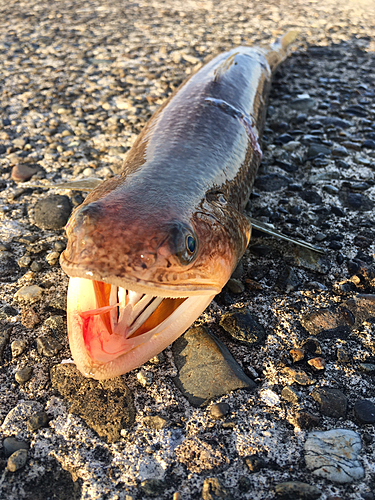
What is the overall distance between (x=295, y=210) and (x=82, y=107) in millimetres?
3210

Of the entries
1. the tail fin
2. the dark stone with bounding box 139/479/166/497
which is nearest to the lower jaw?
the dark stone with bounding box 139/479/166/497

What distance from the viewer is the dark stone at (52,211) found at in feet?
11.9

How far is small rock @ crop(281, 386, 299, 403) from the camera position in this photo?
2.38 m

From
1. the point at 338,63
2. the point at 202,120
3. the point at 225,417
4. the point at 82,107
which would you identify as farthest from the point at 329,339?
the point at 338,63

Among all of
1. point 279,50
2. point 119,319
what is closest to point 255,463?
point 119,319

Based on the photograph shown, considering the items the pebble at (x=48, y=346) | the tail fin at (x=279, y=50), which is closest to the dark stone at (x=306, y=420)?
the pebble at (x=48, y=346)

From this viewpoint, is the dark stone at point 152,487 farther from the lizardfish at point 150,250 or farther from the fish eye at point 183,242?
the fish eye at point 183,242

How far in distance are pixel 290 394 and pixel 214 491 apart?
705 millimetres

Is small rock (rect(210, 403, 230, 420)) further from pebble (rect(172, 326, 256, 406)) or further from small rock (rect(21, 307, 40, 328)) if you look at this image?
small rock (rect(21, 307, 40, 328))

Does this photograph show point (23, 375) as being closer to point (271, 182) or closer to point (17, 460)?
point (17, 460)

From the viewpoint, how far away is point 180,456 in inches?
83.7

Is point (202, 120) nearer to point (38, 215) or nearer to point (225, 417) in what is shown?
point (38, 215)

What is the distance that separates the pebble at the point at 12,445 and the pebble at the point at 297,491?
4.15 feet

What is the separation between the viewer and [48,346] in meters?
2.61
